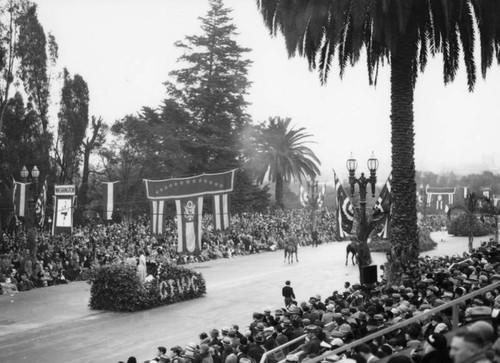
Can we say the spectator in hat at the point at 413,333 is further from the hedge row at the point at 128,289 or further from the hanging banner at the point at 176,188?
the hanging banner at the point at 176,188

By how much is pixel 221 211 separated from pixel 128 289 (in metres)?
6.96

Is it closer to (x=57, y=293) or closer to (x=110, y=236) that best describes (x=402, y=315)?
(x=57, y=293)

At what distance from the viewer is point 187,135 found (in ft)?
175

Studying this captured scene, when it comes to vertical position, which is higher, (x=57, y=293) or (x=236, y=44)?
(x=236, y=44)

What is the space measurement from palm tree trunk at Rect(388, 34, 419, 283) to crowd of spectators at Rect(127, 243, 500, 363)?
2571mm

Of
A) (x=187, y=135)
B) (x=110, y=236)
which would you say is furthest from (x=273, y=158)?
(x=110, y=236)

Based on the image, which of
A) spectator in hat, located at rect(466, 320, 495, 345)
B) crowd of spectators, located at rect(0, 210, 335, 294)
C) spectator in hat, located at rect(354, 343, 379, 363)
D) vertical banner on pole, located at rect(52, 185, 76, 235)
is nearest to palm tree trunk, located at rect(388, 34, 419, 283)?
crowd of spectators, located at rect(0, 210, 335, 294)

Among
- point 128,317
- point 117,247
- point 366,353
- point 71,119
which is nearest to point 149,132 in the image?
point 71,119

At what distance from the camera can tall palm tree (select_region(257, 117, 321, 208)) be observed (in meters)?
58.2

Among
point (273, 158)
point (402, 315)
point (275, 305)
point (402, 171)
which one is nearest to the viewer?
point (402, 315)

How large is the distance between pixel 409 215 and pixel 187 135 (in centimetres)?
3850

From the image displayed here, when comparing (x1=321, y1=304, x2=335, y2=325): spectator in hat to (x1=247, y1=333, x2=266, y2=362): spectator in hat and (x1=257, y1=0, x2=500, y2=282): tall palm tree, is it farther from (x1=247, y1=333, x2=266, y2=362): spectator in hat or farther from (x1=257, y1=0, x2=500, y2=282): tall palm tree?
(x1=257, y1=0, x2=500, y2=282): tall palm tree

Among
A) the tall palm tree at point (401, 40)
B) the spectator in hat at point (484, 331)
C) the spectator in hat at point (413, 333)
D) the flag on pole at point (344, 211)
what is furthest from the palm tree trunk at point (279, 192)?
the spectator in hat at point (484, 331)

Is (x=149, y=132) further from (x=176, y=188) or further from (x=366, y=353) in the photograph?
(x=366, y=353)
